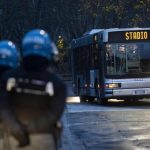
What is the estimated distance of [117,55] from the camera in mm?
23703

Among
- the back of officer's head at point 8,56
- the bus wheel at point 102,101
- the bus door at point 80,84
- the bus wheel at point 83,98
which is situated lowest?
the bus wheel at point 83,98

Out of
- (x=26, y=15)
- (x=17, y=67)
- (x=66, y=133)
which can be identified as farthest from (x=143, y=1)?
(x=17, y=67)

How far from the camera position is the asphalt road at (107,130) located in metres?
12.8

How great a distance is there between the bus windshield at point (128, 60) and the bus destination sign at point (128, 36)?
26 cm

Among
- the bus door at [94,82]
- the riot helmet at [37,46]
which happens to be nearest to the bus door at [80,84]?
the bus door at [94,82]

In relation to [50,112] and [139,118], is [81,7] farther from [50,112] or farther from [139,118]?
[50,112]

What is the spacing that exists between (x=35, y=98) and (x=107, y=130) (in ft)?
32.6

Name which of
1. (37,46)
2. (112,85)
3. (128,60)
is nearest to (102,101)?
(112,85)

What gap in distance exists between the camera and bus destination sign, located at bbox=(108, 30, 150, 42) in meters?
24.0

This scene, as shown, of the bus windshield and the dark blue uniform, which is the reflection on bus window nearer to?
the bus windshield

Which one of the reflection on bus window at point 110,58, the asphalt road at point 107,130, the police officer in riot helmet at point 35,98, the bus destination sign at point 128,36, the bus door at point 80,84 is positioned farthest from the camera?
the bus door at point 80,84

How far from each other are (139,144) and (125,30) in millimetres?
11883

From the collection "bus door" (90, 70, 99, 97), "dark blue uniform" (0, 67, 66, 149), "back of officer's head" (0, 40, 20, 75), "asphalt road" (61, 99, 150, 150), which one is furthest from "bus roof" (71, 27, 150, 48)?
"dark blue uniform" (0, 67, 66, 149)

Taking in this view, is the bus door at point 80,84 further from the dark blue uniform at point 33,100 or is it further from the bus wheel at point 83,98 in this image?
the dark blue uniform at point 33,100
